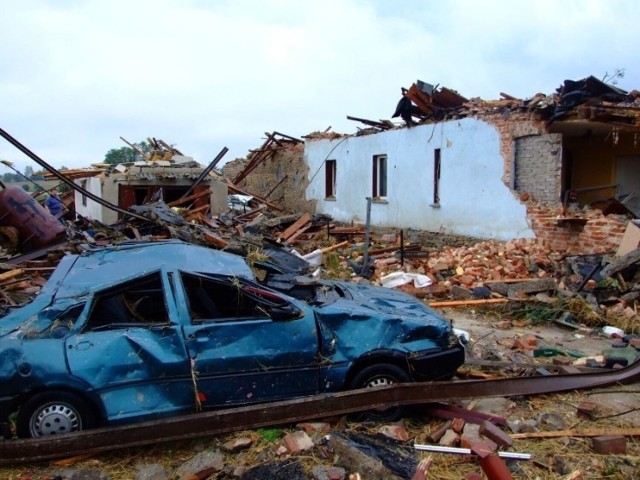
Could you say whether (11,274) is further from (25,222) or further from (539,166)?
(539,166)

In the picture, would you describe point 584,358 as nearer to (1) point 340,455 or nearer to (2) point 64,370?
(1) point 340,455

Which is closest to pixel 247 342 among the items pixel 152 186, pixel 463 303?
pixel 463 303

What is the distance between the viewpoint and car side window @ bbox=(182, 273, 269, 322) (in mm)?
4449

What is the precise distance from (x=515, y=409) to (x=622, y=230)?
648 centimetres

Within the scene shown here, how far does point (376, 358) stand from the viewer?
15.1 feet

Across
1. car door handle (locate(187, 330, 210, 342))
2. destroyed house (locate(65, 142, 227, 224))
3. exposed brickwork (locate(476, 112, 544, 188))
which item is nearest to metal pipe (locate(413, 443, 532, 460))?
car door handle (locate(187, 330, 210, 342))

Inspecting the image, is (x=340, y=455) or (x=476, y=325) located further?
(x=476, y=325)

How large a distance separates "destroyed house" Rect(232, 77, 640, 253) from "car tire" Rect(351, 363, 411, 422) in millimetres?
7385

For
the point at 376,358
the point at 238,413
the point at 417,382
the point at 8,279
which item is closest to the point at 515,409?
the point at 417,382

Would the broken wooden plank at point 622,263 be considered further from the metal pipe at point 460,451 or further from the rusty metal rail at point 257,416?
the metal pipe at point 460,451

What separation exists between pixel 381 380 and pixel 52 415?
2643 millimetres

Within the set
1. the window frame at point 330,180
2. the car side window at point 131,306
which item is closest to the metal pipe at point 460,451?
the car side window at point 131,306

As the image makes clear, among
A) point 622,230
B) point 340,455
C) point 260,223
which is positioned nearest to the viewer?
point 340,455

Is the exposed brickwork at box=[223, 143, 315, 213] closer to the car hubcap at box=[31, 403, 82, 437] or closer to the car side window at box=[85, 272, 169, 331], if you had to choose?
the car side window at box=[85, 272, 169, 331]
